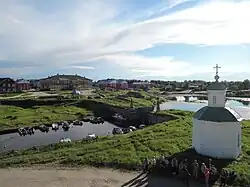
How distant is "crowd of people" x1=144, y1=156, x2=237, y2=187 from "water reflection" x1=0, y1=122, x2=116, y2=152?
25.6 meters

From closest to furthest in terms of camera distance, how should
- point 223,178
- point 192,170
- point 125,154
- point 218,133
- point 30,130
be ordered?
1. point 223,178
2. point 192,170
3. point 218,133
4. point 125,154
5. point 30,130

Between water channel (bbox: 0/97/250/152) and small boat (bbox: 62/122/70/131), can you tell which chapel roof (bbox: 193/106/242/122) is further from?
small boat (bbox: 62/122/70/131)

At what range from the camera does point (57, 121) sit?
218 ft

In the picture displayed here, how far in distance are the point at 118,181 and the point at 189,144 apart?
10578 millimetres

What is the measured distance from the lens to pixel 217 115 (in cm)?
2514

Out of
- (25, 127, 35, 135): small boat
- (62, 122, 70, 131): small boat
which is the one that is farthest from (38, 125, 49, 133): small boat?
(62, 122, 70, 131): small boat

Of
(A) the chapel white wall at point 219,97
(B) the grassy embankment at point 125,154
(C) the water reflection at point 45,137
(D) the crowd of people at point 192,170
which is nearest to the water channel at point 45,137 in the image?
(C) the water reflection at point 45,137

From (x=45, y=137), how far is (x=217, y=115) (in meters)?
33.8

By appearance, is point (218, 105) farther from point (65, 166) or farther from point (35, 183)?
point (35, 183)

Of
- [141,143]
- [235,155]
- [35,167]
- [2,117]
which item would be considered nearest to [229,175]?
[235,155]

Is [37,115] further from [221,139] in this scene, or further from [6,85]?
[6,85]

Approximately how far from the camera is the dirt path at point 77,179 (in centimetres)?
2111

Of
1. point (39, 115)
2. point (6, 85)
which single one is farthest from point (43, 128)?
point (6, 85)

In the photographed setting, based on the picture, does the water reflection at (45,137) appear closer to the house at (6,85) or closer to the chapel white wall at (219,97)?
the chapel white wall at (219,97)
